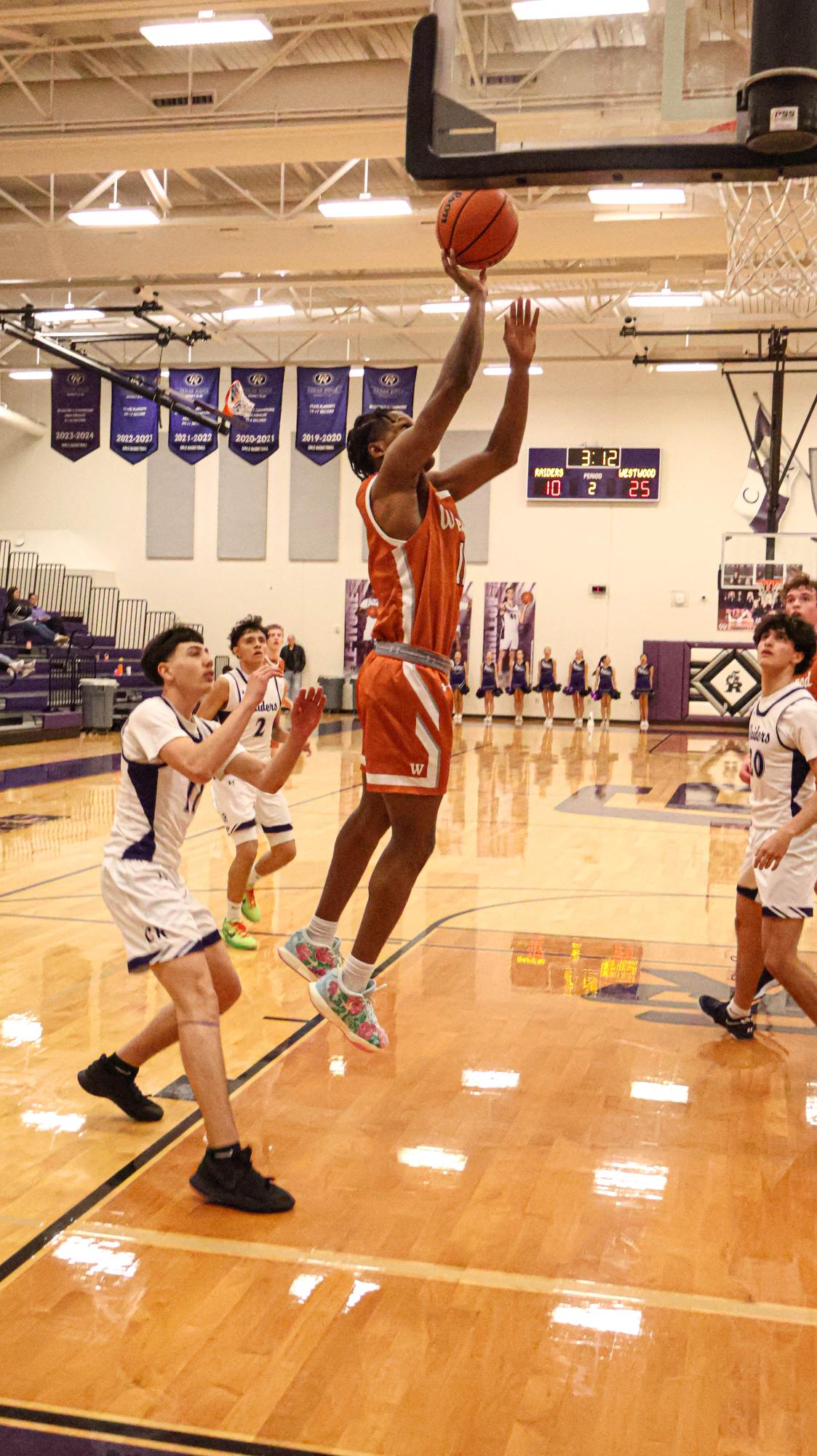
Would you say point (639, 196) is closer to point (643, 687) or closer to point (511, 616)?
point (643, 687)

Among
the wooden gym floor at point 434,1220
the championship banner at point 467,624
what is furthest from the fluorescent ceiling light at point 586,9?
the championship banner at point 467,624

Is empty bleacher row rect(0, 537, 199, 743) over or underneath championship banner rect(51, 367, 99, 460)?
underneath

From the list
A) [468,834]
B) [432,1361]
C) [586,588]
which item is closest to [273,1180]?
[432,1361]

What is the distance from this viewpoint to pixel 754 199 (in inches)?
332

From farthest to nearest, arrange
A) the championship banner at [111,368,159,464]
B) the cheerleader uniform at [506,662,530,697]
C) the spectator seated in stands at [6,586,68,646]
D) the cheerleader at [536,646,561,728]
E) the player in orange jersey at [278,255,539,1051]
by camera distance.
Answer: the cheerleader uniform at [506,662,530,697]
the cheerleader at [536,646,561,728]
the spectator seated in stands at [6,586,68,646]
the championship banner at [111,368,159,464]
the player in orange jersey at [278,255,539,1051]

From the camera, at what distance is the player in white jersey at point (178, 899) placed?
3.24 meters

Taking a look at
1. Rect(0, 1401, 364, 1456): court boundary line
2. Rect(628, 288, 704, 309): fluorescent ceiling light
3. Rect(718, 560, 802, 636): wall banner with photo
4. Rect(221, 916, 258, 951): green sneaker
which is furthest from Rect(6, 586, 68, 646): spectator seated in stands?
Rect(0, 1401, 364, 1456): court boundary line

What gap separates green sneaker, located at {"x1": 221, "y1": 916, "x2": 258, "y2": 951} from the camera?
6105 millimetres

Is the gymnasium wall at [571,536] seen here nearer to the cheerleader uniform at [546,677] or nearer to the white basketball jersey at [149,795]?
the cheerleader uniform at [546,677]

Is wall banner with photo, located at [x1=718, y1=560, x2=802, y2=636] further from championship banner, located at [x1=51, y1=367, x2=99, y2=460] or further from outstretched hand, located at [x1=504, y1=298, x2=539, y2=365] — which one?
outstretched hand, located at [x1=504, y1=298, x2=539, y2=365]

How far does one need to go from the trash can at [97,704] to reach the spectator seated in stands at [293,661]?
5812 millimetres

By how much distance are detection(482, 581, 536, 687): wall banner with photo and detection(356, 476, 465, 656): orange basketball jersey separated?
2138 centimetres

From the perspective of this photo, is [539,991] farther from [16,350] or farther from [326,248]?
[16,350]

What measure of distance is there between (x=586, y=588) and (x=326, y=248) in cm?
1048
